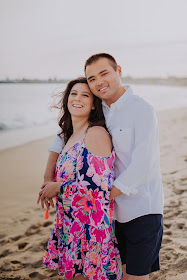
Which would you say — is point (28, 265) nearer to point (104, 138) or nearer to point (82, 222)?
point (82, 222)

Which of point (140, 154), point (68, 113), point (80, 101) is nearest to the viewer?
point (140, 154)

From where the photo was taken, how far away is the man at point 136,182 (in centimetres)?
193

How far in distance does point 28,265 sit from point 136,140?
5.92 feet

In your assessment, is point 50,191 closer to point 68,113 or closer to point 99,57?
point 68,113

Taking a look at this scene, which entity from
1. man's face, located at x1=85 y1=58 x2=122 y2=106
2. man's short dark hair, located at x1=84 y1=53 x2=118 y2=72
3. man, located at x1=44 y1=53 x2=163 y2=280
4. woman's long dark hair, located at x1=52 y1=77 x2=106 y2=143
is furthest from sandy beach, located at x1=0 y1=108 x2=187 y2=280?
man's short dark hair, located at x1=84 y1=53 x2=118 y2=72

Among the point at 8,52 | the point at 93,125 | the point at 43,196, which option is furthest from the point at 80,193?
the point at 8,52

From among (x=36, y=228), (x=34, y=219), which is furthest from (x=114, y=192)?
(x=34, y=219)

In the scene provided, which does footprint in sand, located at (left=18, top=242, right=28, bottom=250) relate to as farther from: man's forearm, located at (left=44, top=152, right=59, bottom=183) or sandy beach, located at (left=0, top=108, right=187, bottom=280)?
man's forearm, located at (left=44, top=152, right=59, bottom=183)

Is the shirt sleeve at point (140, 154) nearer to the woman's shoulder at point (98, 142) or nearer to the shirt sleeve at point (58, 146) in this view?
the woman's shoulder at point (98, 142)

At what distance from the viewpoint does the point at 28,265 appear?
2.88 metres

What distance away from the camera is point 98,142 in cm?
202

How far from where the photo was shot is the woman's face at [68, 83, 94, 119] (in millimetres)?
2361

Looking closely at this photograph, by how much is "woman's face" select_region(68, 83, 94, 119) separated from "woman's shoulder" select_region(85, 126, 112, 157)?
0.30 meters

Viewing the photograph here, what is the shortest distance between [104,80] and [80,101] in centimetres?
28
